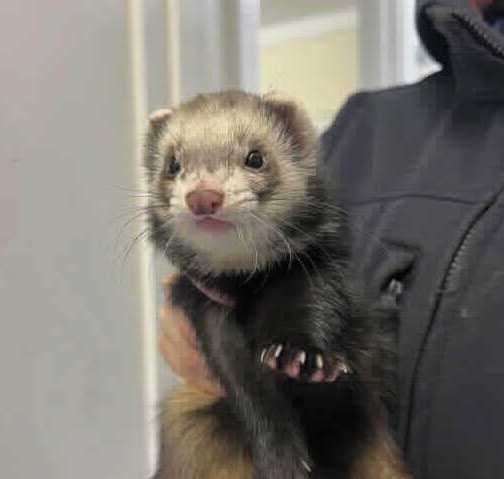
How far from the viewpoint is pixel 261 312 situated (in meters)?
0.73

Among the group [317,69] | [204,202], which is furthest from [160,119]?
[317,69]

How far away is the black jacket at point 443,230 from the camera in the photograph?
740mm

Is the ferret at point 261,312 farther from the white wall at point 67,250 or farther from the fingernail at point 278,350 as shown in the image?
the white wall at point 67,250

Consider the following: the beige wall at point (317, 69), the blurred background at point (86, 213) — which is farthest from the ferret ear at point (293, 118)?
the beige wall at point (317, 69)

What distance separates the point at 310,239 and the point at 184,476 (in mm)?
255

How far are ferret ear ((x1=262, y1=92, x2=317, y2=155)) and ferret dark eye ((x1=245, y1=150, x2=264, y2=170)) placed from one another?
77 mm

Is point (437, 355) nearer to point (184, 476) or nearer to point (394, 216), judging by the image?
point (394, 216)

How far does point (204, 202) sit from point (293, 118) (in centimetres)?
24

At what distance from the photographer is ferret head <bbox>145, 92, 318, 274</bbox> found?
0.70 meters

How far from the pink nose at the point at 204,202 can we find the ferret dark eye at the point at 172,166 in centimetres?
10

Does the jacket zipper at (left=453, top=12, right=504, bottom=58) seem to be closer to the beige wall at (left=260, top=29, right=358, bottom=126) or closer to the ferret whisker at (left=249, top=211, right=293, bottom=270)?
the ferret whisker at (left=249, top=211, right=293, bottom=270)

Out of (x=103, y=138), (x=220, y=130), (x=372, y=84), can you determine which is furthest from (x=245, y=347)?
(x=372, y=84)

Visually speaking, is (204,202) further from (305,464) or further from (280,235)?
(305,464)

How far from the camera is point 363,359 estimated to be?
0.75m
